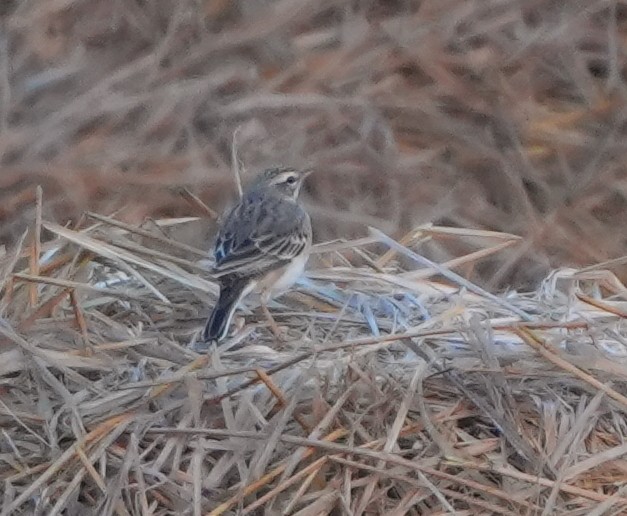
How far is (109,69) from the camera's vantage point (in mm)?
3758

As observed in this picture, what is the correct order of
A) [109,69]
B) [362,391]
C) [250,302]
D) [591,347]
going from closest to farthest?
[362,391] < [591,347] < [250,302] < [109,69]

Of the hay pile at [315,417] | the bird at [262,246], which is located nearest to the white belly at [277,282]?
the bird at [262,246]

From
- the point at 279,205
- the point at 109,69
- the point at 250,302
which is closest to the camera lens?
the point at 250,302

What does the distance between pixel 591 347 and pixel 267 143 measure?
1.72 metres

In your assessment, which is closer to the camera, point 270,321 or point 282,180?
point 270,321

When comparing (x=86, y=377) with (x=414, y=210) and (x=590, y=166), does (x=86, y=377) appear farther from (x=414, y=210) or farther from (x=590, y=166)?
(x=590, y=166)

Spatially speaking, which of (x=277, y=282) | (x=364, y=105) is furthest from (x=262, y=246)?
(x=364, y=105)

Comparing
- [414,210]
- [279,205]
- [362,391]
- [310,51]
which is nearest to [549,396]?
[362,391]

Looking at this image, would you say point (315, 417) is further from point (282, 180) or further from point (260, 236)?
point (282, 180)

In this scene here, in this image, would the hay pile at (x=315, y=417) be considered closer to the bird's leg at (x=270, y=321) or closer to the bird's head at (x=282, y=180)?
the bird's leg at (x=270, y=321)

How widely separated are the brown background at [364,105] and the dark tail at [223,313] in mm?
1034

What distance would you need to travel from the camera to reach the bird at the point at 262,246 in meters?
2.61

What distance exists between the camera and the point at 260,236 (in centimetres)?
296

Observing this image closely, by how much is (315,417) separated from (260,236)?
3.10 feet
